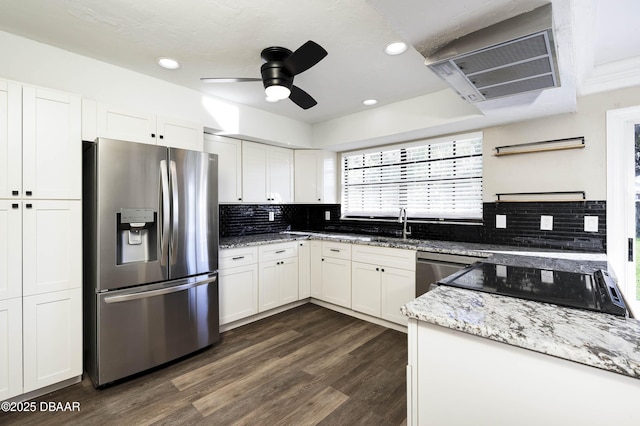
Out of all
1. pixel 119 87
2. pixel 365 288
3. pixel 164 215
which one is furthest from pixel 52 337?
pixel 365 288

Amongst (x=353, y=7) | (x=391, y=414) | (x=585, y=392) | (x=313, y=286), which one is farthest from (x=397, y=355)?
(x=353, y=7)

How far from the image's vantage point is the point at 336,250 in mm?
3551

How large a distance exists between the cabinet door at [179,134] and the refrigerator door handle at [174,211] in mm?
343

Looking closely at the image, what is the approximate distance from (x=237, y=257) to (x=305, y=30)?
2156mm

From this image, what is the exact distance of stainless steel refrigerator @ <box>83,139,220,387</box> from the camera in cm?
208

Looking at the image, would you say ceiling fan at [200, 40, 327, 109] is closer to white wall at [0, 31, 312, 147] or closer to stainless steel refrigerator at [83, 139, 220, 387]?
stainless steel refrigerator at [83, 139, 220, 387]

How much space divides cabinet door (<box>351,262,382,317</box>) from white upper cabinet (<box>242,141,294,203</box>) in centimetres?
138

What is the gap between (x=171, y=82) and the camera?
276 centimetres

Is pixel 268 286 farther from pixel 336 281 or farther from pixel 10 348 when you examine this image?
pixel 10 348

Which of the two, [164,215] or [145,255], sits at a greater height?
[164,215]

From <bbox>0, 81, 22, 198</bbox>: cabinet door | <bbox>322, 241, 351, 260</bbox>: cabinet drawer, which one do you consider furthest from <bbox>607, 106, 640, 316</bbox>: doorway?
<bbox>0, 81, 22, 198</bbox>: cabinet door

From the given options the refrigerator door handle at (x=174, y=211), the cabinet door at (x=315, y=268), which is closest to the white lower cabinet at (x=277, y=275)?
the cabinet door at (x=315, y=268)

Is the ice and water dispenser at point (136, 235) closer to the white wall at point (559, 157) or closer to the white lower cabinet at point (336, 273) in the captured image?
the white lower cabinet at point (336, 273)

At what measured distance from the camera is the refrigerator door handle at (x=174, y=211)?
2.35m
